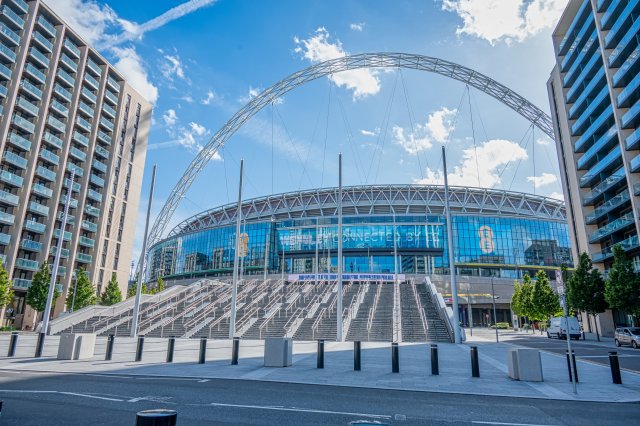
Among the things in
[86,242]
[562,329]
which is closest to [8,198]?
[86,242]

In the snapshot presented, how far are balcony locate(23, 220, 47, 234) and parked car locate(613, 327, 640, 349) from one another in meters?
A: 69.4

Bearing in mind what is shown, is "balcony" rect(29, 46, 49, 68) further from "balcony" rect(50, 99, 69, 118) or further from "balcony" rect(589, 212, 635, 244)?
"balcony" rect(589, 212, 635, 244)

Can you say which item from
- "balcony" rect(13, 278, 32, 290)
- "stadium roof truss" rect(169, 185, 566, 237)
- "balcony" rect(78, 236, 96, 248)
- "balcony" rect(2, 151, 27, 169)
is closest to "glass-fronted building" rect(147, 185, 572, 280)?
"stadium roof truss" rect(169, 185, 566, 237)

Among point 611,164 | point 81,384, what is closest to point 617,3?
point 611,164

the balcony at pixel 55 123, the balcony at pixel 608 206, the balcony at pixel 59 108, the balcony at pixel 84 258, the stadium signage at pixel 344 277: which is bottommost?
the stadium signage at pixel 344 277

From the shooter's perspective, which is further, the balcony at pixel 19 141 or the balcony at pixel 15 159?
the balcony at pixel 19 141

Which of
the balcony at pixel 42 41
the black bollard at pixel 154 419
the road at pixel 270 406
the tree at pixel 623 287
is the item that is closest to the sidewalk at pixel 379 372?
the road at pixel 270 406

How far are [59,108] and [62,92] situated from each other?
8.86ft

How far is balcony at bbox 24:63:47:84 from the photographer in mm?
57281

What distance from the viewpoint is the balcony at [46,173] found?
190ft

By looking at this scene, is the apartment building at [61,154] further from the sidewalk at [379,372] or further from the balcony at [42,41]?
the sidewalk at [379,372]

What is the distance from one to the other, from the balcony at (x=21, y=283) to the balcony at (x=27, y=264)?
1.78 m

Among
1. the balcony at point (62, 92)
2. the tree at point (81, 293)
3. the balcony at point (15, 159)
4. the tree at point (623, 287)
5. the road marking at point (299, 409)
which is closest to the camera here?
the road marking at point (299, 409)

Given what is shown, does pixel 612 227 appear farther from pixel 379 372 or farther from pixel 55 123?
pixel 55 123
